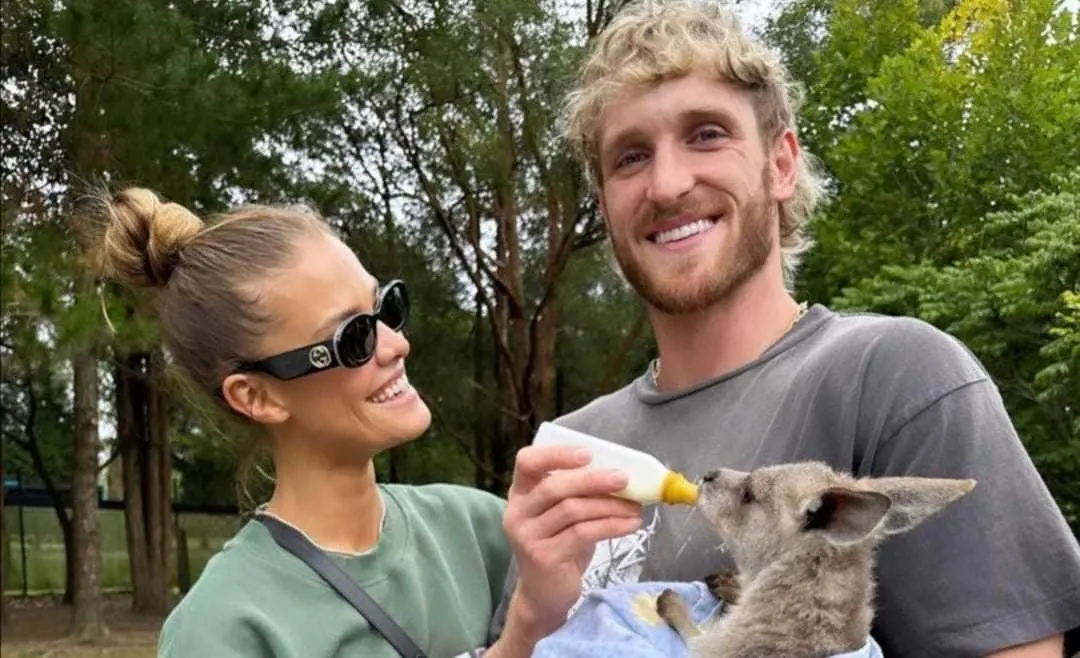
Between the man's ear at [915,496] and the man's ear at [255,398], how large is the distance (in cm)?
148

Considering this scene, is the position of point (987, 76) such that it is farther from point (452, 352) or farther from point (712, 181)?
point (452, 352)

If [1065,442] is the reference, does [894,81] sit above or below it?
above

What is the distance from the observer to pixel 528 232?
18.6 metres

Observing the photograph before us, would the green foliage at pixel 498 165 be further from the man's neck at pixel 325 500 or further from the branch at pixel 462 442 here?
the man's neck at pixel 325 500

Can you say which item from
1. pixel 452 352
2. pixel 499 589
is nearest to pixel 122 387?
pixel 452 352

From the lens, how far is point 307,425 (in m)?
2.85

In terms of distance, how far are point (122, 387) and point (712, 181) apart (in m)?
21.3

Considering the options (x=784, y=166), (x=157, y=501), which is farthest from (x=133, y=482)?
(x=784, y=166)

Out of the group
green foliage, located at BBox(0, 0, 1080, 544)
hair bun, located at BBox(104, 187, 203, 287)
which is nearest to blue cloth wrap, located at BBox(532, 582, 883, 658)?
hair bun, located at BBox(104, 187, 203, 287)

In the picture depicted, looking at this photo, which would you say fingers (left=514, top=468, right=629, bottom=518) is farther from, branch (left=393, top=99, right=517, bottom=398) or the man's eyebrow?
branch (left=393, top=99, right=517, bottom=398)

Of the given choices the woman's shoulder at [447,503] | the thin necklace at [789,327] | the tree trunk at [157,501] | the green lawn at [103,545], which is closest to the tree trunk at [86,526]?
the tree trunk at [157,501]

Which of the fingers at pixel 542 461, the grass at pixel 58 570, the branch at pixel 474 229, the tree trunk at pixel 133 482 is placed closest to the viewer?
A: the fingers at pixel 542 461

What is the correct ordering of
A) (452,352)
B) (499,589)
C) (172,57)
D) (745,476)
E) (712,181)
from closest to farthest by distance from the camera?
(745,476)
(712,181)
(499,589)
(172,57)
(452,352)

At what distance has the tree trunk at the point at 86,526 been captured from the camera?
17953 mm
